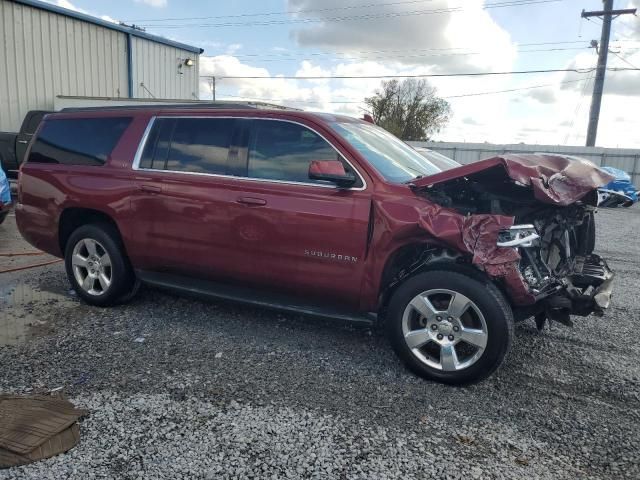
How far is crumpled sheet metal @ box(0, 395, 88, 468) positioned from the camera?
2.66 meters

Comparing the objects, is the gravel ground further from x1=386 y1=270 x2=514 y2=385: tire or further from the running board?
the running board

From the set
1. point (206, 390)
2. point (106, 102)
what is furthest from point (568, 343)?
point (106, 102)

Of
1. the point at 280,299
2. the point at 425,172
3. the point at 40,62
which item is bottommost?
the point at 280,299

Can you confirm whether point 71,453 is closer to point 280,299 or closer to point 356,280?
point 280,299

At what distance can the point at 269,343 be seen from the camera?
4.18 m

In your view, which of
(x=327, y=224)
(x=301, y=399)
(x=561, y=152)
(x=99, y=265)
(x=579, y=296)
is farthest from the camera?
(x=561, y=152)

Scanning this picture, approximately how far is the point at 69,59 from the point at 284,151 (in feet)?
50.3

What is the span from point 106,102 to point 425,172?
36.7 feet

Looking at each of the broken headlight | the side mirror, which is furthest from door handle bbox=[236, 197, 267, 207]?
the broken headlight

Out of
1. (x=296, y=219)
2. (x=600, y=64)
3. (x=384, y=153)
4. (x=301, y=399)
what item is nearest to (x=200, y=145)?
(x=296, y=219)

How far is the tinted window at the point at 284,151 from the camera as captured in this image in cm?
394

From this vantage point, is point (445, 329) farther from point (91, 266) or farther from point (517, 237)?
point (91, 266)

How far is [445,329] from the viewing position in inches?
138

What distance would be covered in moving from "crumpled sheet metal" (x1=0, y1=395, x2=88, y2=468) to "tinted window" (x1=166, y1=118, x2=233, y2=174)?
6.94 feet
